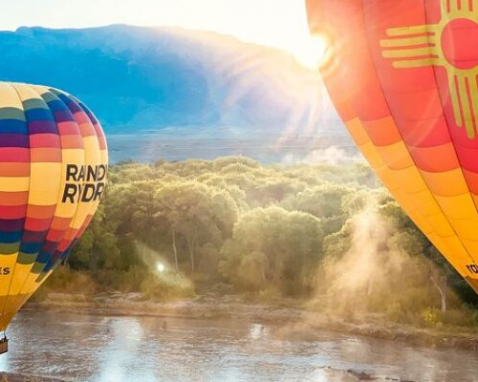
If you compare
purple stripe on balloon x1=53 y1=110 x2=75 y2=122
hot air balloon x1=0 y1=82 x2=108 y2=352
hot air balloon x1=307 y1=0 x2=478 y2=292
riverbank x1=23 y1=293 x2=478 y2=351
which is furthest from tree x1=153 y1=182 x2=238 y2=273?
hot air balloon x1=307 y1=0 x2=478 y2=292

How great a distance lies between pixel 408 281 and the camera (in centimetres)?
2484

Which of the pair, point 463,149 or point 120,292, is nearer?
point 463,149

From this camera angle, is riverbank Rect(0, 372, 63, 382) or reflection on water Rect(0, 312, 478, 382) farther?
reflection on water Rect(0, 312, 478, 382)

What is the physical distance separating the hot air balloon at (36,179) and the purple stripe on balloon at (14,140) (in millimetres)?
19

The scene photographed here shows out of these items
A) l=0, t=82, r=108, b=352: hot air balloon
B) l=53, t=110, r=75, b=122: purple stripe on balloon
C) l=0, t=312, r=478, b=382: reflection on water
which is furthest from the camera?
l=0, t=312, r=478, b=382: reflection on water

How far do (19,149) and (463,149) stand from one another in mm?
9325

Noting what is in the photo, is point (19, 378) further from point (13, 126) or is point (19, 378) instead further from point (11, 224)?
point (13, 126)

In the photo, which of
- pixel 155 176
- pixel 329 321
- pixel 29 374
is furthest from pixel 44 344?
pixel 155 176

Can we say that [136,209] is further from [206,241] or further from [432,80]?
[432,80]

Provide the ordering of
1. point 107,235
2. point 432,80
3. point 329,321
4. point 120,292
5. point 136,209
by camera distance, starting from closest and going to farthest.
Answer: point 432,80
point 329,321
point 120,292
point 107,235
point 136,209

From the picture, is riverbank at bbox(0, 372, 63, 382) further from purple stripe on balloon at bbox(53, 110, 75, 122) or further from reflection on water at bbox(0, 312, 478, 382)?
purple stripe on balloon at bbox(53, 110, 75, 122)

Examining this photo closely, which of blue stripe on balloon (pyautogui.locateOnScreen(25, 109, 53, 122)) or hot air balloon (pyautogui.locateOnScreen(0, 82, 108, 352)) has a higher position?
blue stripe on balloon (pyautogui.locateOnScreen(25, 109, 53, 122))

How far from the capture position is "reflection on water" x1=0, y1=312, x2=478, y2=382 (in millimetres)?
19391

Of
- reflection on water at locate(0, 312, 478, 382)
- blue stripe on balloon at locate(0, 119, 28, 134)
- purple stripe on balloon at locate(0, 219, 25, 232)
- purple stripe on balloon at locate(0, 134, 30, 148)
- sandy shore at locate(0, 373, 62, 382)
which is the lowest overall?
sandy shore at locate(0, 373, 62, 382)
